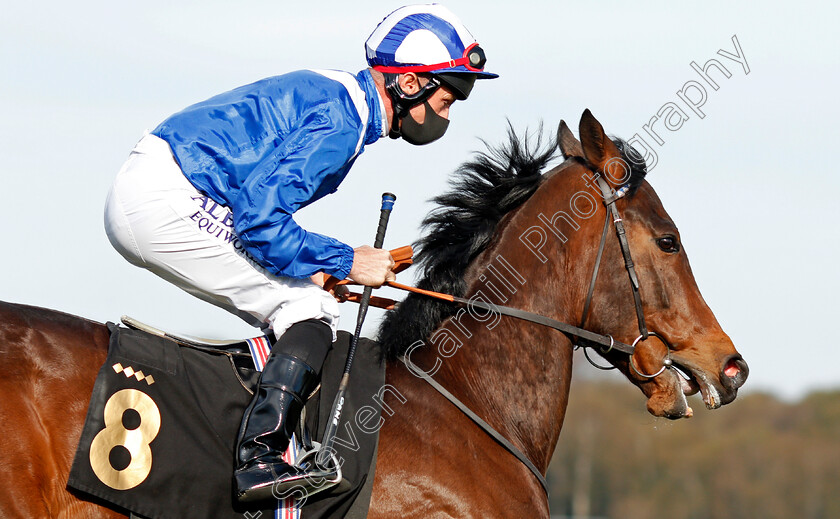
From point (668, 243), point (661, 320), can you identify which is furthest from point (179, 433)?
point (668, 243)

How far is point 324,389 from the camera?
12.7ft

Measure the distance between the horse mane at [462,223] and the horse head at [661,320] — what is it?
258mm

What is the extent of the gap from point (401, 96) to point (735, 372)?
6.83 feet

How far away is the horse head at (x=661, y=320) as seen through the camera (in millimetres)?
4418

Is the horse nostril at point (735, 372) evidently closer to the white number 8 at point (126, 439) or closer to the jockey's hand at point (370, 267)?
the jockey's hand at point (370, 267)

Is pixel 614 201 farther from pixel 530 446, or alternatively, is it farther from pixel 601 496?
pixel 601 496

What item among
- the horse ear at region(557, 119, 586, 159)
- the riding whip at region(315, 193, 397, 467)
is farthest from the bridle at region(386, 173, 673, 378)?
the horse ear at region(557, 119, 586, 159)

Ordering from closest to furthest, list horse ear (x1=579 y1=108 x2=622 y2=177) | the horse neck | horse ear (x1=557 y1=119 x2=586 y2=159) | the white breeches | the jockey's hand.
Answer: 1. the white breeches
2. the jockey's hand
3. the horse neck
4. horse ear (x1=579 y1=108 x2=622 y2=177)
5. horse ear (x1=557 y1=119 x2=586 y2=159)

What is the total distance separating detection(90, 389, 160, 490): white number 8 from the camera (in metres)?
3.45

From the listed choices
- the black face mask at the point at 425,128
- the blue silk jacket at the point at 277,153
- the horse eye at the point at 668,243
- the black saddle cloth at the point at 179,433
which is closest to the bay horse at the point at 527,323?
the horse eye at the point at 668,243

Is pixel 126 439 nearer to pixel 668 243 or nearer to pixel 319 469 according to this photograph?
pixel 319 469

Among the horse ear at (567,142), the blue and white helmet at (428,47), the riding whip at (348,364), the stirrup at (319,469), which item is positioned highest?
the horse ear at (567,142)

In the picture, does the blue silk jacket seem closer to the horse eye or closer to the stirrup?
the stirrup

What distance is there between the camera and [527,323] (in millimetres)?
4383
